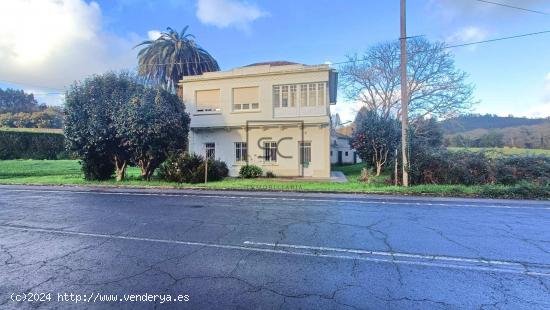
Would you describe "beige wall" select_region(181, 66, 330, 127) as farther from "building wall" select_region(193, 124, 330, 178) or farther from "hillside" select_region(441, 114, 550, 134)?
"hillside" select_region(441, 114, 550, 134)

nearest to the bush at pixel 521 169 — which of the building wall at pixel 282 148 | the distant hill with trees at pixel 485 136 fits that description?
the distant hill with trees at pixel 485 136

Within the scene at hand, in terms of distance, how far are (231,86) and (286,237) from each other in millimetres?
17132

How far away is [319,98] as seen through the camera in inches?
763

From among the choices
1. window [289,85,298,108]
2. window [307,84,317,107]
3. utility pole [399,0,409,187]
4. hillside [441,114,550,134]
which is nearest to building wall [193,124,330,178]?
window [289,85,298,108]

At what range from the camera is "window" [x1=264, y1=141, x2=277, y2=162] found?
20172 millimetres

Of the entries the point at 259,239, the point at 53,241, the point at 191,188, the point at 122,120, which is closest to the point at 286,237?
the point at 259,239

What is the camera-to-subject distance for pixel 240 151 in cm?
2103

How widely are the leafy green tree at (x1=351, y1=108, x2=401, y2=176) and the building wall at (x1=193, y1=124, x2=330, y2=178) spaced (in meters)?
3.18

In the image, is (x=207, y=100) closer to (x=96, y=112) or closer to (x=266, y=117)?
(x=266, y=117)

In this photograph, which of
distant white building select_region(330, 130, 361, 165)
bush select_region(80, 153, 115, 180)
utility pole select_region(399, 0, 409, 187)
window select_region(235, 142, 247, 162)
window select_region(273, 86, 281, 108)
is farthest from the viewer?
distant white building select_region(330, 130, 361, 165)

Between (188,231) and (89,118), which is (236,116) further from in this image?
(188,231)

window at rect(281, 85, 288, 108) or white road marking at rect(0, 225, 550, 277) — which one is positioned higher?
window at rect(281, 85, 288, 108)

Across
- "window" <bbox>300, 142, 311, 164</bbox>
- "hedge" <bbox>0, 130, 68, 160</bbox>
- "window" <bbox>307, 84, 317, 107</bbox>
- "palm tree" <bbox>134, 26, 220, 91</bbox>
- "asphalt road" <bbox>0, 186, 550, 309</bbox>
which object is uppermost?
"palm tree" <bbox>134, 26, 220, 91</bbox>

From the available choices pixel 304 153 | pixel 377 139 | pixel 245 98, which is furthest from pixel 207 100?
pixel 377 139
